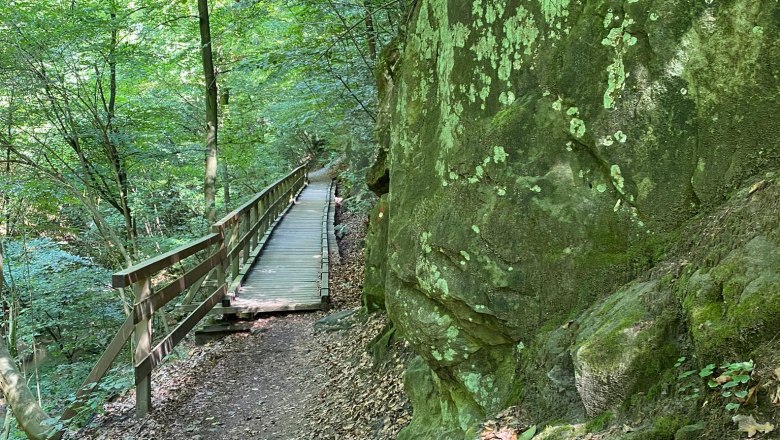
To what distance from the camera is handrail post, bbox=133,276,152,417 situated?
4990 mm

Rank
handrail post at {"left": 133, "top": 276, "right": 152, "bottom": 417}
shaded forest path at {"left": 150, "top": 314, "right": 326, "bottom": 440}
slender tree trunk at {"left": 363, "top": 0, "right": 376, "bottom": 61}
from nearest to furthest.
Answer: handrail post at {"left": 133, "top": 276, "right": 152, "bottom": 417}, shaded forest path at {"left": 150, "top": 314, "right": 326, "bottom": 440}, slender tree trunk at {"left": 363, "top": 0, "right": 376, "bottom": 61}

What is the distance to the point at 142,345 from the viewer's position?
5.13m

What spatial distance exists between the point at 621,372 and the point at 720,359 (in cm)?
40

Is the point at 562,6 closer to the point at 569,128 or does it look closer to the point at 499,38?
the point at 499,38

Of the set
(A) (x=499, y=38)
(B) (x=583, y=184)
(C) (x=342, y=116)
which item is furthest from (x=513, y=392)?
(C) (x=342, y=116)

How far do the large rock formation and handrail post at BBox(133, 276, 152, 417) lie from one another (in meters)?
2.78

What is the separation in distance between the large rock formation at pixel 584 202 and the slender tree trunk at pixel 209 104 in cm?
800

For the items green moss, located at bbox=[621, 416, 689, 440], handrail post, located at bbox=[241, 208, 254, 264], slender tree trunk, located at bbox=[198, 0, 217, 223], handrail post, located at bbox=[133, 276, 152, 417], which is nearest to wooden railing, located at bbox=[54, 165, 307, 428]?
handrail post, located at bbox=[133, 276, 152, 417]

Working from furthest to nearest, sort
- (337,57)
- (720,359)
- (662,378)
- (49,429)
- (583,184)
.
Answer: (337,57), (49,429), (583,184), (662,378), (720,359)

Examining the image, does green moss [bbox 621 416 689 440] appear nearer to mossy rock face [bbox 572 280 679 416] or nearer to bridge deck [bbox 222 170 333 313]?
mossy rock face [bbox 572 280 679 416]

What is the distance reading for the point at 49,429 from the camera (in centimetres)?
533

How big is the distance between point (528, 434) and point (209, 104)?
10.0 m

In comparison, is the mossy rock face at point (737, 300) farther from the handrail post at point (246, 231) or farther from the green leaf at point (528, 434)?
the handrail post at point (246, 231)

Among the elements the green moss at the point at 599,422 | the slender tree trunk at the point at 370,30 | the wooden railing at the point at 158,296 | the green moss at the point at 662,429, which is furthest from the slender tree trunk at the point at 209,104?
the green moss at the point at 662,429
